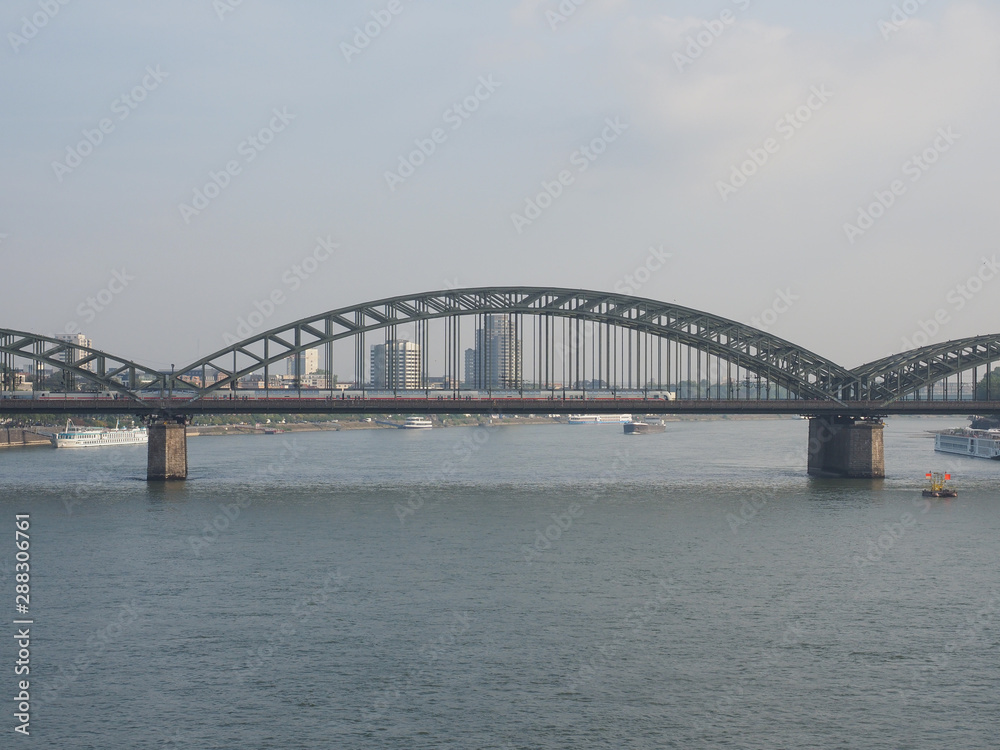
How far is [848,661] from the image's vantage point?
111 feet

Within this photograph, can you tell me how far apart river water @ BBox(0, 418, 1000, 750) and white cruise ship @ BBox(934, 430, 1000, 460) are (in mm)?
59384

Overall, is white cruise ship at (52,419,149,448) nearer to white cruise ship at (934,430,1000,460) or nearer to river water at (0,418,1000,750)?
river water at (0,418,1000,750)

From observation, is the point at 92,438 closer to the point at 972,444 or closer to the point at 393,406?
the point at 393,406

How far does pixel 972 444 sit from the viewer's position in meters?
134

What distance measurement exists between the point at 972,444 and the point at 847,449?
4925 cm

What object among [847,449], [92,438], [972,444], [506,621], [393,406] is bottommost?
[506,621]

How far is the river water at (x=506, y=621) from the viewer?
28.6 metres

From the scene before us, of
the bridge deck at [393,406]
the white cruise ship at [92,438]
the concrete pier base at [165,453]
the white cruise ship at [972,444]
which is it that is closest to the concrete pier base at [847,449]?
the bridge deck at [393,406]

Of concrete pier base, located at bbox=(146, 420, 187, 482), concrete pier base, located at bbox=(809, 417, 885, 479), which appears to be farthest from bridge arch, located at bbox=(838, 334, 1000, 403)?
concrete pier base, located at bbox=(146, 420, 187, 482)

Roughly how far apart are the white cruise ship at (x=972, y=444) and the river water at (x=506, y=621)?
59384 millimetres

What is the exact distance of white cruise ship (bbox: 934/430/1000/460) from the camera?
129 m

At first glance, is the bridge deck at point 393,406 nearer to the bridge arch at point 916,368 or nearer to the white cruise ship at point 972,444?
the bridge arch at point 916,368

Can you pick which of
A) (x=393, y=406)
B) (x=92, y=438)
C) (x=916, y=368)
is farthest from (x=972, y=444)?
(x=92, y=438)

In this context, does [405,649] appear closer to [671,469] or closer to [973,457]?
[671,469]
